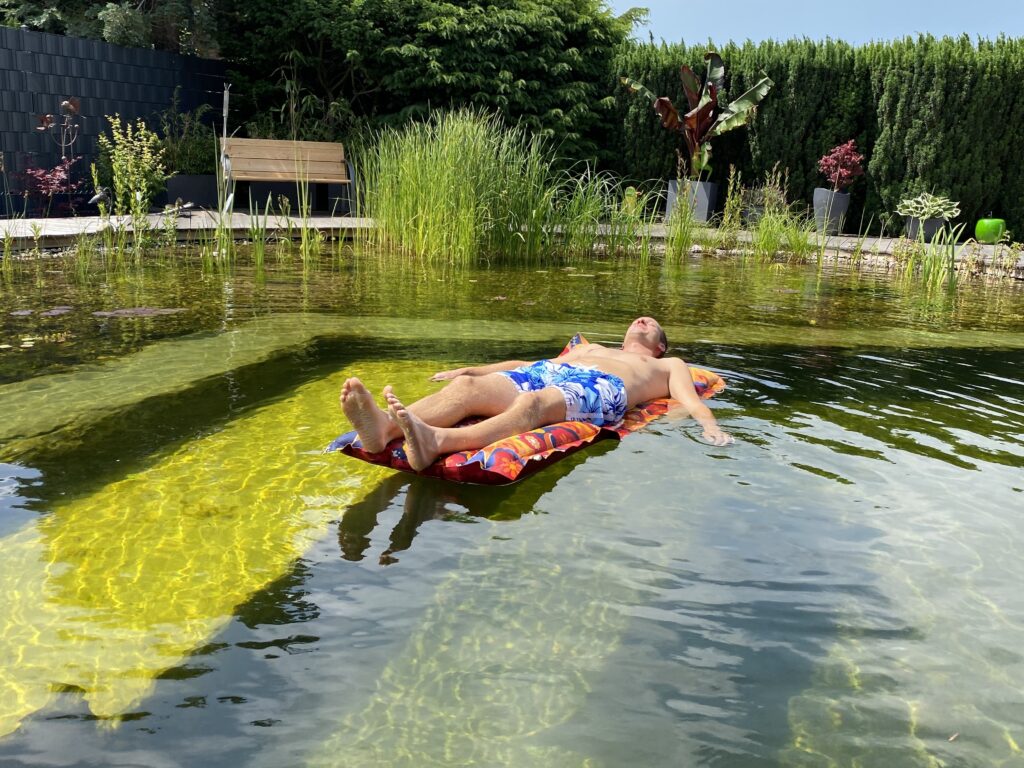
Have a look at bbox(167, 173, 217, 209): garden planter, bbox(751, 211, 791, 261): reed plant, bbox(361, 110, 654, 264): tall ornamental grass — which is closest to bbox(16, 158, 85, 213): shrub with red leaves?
bbox(167, 173, 217, 209): garden planter

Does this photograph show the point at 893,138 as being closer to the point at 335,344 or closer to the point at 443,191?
the point at 443,191

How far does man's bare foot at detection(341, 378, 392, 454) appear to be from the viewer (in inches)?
115

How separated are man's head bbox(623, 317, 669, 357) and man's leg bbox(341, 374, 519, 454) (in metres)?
0.99

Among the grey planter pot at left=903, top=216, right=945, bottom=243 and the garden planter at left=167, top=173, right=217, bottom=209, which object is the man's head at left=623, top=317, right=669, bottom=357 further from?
the grey planter pot at left=903, top=216, right=945, bottom=243

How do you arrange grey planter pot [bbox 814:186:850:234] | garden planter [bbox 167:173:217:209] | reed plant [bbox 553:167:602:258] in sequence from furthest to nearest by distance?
grey planter pot [bbox 814:186:850:234]
garden planter [bbox 167:173:217:209]
reed plant [bbox 553:167:602:258]

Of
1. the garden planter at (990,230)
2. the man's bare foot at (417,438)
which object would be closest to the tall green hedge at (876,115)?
the garden planter at (990,230)

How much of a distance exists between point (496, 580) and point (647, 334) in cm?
221

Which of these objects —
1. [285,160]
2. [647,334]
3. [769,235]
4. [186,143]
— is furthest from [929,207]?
[186,143]

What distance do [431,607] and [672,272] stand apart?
752 centimetres

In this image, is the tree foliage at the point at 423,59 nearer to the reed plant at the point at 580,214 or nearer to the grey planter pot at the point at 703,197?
the grey planter pot at the point at 703,197

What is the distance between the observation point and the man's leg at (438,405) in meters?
2.97

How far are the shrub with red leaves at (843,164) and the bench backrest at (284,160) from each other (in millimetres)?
7085

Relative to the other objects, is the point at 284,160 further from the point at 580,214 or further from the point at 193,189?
the point at 580,214

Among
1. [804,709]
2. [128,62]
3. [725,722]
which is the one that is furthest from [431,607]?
[128,62]
